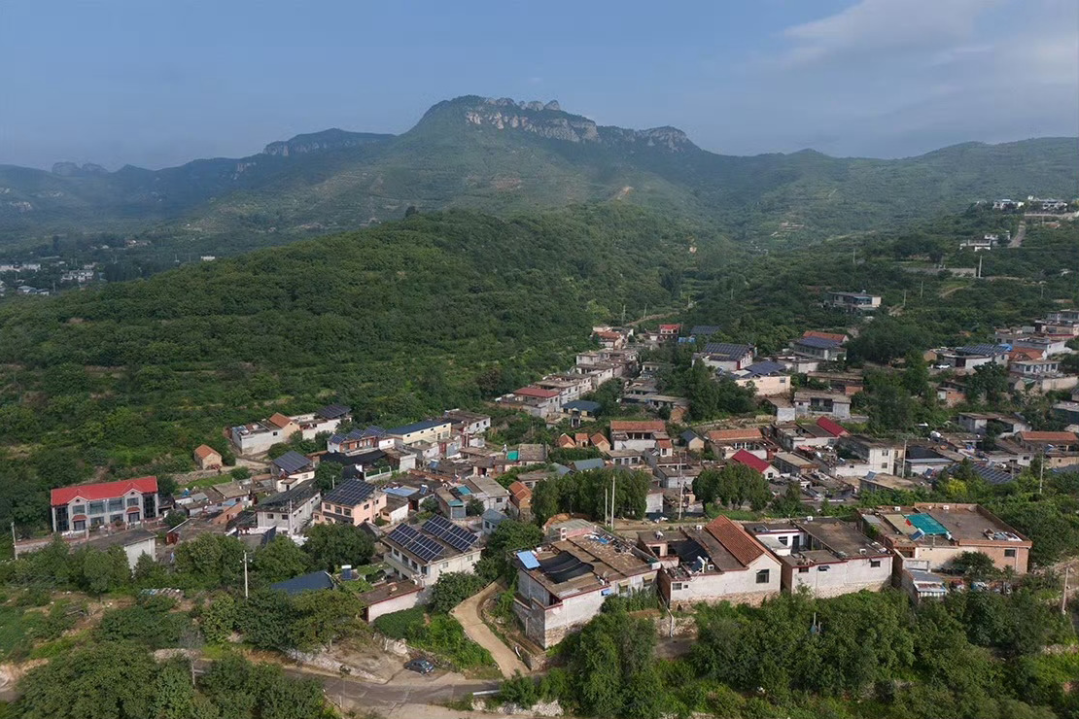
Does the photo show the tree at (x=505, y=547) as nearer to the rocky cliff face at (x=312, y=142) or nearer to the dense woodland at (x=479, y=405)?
the dense woodland at (x=479, y=405)

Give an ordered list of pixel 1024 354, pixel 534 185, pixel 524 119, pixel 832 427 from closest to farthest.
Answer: pixel 832 427
pixel 1024 354
pixel 534 185
pixel 524 119

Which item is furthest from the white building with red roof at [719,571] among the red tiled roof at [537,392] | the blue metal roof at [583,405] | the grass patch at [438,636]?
the red tiled roof at [537,392]

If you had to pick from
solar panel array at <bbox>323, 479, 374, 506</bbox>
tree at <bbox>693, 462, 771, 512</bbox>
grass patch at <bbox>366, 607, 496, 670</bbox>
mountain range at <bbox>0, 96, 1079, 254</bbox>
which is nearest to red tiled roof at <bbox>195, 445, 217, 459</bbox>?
solar panel array at <bbox>323, 479, 374, 506</bbox>

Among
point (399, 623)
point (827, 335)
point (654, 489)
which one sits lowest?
point (399, 623)

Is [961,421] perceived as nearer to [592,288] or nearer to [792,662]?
[792,662]

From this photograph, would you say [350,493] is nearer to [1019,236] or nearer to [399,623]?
[399,623]

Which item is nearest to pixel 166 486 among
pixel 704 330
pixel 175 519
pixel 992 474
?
pixel 175 519

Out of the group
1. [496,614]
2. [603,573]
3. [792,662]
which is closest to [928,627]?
[792,662]

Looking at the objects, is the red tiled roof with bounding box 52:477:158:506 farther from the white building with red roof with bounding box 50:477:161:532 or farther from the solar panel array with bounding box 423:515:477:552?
the solar panel array with bounding box 423:515:477:552
